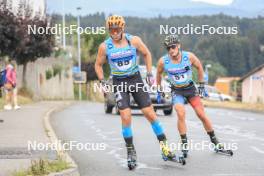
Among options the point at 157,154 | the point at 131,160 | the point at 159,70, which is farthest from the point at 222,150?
the point at 131,160

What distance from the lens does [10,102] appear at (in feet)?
89.0

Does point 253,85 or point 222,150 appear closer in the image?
point 222,150

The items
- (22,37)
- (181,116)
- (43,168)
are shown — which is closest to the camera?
(43,168)

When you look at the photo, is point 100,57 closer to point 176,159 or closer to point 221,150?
point 176,159

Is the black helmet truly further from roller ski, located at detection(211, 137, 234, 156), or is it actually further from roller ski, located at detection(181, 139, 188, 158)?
roller ski, located at detection(211, 137, 234, 156)

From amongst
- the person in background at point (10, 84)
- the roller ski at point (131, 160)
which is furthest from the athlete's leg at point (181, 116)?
the person in background at point (10, 84)

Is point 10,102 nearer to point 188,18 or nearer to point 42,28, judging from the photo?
point 42,28

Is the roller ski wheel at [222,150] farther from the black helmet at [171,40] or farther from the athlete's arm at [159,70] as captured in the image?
the black helmet at [171,40]

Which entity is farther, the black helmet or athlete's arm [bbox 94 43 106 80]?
the black helmet

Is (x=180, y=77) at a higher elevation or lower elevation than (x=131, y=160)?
higher

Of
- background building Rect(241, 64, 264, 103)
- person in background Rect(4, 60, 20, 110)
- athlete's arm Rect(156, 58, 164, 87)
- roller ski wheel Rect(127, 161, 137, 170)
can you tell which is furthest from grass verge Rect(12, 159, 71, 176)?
background building Rect(241, 64, 264, 103)

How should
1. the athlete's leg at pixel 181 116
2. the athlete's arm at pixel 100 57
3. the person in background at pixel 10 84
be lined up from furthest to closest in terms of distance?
the person in background at pixel 10 84 → the athlete's leg at pixel 181 116 → the athlete's arm at pixel 100 57

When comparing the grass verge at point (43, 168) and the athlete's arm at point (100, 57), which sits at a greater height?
the athlete's arm at point (100, 57)

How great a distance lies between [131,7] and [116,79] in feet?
372
